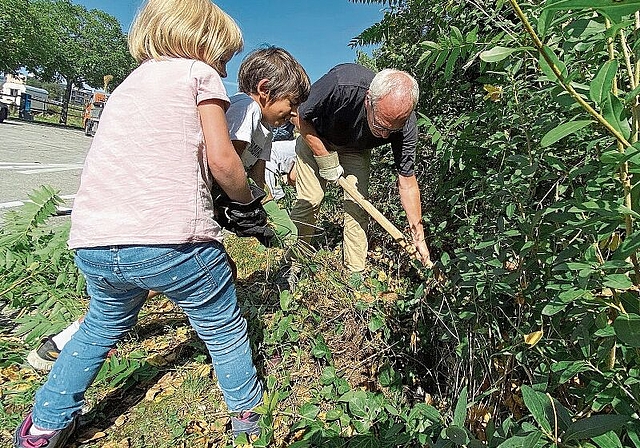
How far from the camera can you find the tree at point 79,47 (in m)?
40.7

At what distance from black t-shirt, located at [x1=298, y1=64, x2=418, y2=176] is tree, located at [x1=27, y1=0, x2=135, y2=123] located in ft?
133

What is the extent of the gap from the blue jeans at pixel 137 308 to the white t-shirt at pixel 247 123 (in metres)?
0.53

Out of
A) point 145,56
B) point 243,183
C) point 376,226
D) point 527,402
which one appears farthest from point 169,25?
point 376,226

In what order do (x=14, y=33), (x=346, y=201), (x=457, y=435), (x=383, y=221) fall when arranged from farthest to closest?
(x=14, y=33) → (x=346, y=201) → (x=383, y=221) → (x=457, y=435)

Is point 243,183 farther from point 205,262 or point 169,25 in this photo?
point 169,25

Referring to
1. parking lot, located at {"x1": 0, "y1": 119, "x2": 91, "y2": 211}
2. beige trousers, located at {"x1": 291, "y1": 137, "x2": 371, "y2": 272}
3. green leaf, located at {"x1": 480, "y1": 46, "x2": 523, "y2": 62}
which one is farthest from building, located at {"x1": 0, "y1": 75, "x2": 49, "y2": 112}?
green leaf, located at {"x1": 480, "y1": 46, "x2": 523, "y2": 62}

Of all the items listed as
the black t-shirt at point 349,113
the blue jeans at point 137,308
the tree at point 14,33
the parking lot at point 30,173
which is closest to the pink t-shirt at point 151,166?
the blue jeans at point 137,308

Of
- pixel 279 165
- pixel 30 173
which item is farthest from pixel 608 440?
pixel 30 173

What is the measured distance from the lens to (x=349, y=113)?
343 cm

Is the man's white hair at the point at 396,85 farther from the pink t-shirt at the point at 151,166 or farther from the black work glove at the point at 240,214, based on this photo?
the pink t-shirt at the point at 151,166

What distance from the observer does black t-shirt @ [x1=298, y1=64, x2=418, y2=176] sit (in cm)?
335

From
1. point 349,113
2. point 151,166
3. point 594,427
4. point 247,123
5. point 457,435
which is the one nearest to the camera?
point 594,427

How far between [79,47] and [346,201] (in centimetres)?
4731

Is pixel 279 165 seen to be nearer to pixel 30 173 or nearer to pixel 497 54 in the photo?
pixel 497 54
